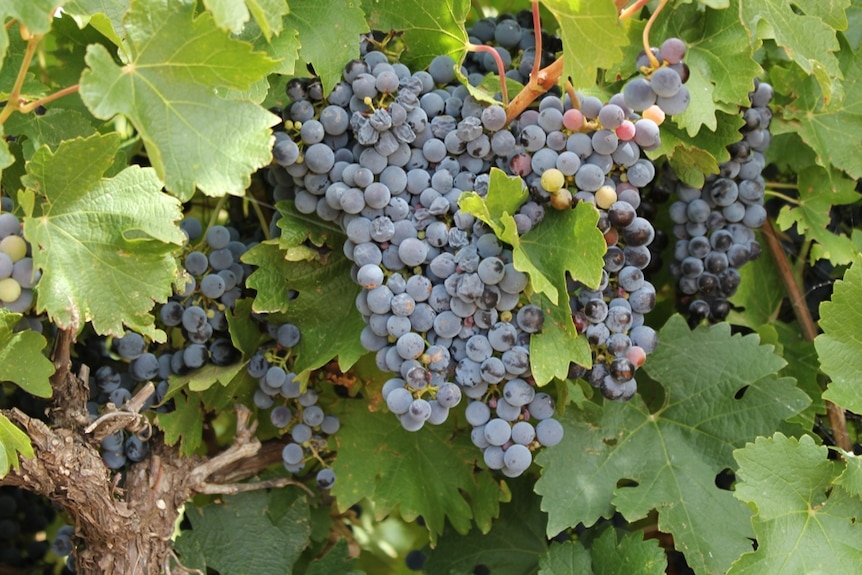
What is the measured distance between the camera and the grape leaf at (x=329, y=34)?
4.34 ft

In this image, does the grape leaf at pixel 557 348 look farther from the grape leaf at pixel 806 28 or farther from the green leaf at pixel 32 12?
the green leaf at pixel 32 12

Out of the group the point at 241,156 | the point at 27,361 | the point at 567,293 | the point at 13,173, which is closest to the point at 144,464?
the point at 27,361

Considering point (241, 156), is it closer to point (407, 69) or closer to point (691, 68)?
point (407, 69)

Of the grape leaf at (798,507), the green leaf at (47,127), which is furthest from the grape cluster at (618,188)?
the green leaf at (47,127)

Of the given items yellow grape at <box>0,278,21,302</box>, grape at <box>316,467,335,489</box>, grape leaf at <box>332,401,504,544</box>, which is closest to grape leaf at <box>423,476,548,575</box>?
grape leaf at <box>332,401,504,544</box>

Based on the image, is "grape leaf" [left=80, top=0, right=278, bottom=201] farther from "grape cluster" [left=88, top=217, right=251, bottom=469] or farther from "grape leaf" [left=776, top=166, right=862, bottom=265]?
"grape leaf" [left=776, top=166, right=862, bottom=265]

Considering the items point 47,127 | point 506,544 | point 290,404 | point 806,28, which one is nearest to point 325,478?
point 290,404

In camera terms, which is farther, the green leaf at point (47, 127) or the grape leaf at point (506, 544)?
the grape leaf at point (506, 544)

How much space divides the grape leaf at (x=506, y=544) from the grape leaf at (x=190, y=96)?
Answer: 2.88ft

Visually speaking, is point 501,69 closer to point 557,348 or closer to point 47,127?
point 557,348

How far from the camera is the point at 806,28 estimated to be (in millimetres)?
1329

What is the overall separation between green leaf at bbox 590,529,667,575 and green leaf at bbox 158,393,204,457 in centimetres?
72

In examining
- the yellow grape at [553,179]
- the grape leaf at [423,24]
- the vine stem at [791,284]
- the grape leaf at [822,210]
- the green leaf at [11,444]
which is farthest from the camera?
the vine stem at [791,284]

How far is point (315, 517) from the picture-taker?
174 cm
